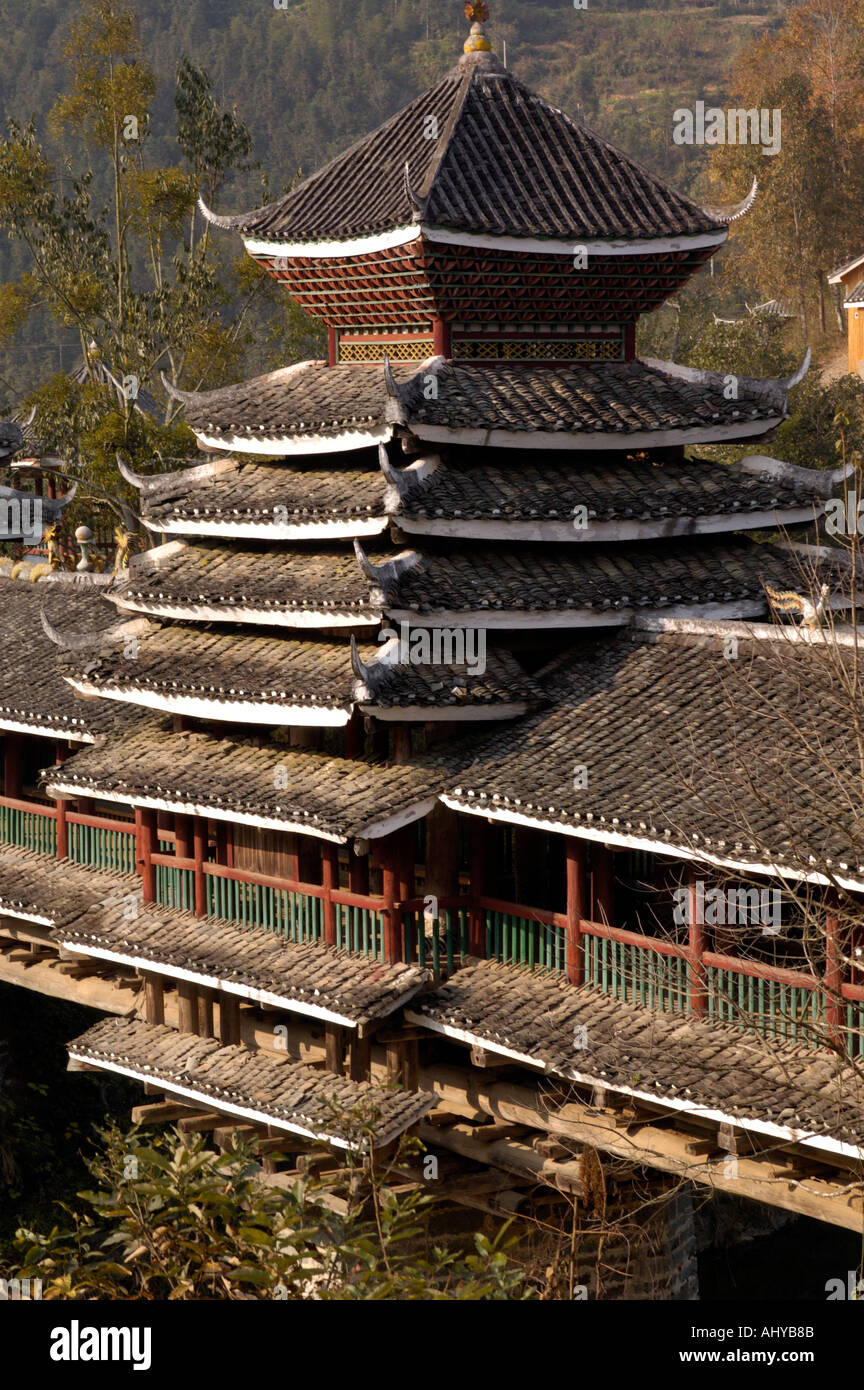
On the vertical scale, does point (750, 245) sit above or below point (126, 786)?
above

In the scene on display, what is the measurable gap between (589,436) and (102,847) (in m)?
8.32

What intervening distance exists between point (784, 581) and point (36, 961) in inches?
452

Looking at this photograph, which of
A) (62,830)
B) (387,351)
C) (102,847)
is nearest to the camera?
(387,351)

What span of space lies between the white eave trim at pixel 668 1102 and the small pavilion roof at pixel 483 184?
8.18 metres

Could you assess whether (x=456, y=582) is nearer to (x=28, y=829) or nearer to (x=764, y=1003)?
(x=764, y=1003)

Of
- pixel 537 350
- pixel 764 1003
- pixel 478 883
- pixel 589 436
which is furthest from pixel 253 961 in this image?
pixel 537 350

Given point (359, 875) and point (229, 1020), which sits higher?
point (359, 875)

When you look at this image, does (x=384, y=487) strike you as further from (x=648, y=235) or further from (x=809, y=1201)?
(x=809, y=1201)

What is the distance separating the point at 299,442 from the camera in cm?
2030

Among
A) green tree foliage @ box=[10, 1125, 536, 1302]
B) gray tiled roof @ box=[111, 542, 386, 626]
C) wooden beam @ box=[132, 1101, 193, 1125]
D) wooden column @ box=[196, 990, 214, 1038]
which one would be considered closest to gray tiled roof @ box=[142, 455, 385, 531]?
gray tiled roof @ box=[111, 542, 386, 626]

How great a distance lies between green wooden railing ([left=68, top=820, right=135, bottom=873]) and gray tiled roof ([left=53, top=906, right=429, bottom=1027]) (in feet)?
4.20

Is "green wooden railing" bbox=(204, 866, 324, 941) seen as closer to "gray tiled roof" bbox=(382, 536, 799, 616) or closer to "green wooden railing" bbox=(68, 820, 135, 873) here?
"green wooden railing" bbox=(68, 820, 135, 873)


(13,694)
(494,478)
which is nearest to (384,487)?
(494,478)

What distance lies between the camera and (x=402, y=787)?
709 inches
